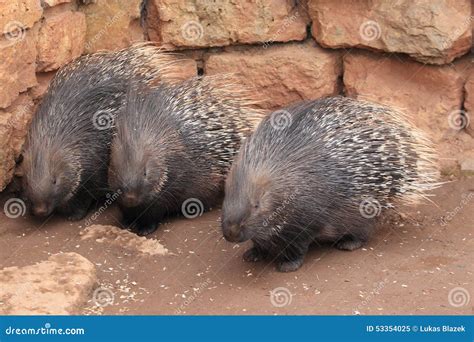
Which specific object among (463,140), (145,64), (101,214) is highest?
(145,64)

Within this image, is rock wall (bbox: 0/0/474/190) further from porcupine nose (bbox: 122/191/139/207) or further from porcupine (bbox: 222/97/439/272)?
porcupine nose (bbox: 122/191/139/207)

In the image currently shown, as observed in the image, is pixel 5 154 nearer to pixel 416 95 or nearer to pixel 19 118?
pixel 19 118

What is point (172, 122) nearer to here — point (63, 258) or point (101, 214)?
point (101, 214)

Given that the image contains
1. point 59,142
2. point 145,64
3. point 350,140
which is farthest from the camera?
point 145,64

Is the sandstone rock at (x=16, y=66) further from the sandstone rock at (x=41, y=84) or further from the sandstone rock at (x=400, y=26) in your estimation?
the sandstone rock at (x=400, y=26)

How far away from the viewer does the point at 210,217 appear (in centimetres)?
516

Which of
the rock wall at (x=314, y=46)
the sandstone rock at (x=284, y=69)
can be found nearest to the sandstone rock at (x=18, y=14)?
the rock wall at (x=314, y=46)

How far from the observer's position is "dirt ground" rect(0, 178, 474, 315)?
4.05 meters

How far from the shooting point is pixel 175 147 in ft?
16.3

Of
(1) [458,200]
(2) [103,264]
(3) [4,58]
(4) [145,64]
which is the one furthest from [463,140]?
(3) [4,58]

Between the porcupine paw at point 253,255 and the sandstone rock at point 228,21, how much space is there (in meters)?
1.50

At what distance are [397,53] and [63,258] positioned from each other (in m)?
2.36

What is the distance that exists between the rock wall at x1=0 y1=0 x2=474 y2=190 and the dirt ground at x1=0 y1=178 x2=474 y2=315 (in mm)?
529

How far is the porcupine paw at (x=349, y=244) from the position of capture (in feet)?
15.2
